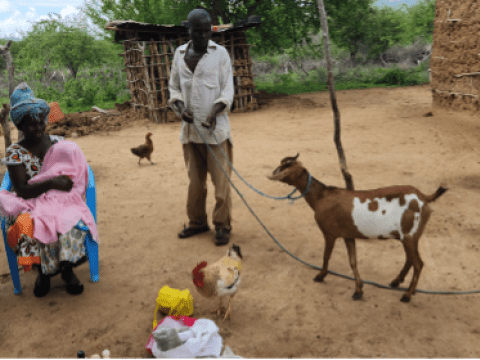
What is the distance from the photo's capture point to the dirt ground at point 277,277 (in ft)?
9.05

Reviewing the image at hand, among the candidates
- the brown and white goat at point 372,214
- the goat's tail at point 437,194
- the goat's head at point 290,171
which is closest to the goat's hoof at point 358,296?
the brown and white goat at point 372,214

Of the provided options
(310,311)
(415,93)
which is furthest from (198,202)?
(415,93)

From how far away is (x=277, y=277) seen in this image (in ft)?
11.9

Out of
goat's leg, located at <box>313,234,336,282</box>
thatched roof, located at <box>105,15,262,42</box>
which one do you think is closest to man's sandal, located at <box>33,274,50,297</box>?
goat's leg, located at <box>313,234,336,282</box>

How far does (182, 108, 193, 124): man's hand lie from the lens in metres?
3.99

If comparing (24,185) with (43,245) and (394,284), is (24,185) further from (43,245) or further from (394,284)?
(394,284)

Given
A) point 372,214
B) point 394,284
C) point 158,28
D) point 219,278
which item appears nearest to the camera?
point 219,278

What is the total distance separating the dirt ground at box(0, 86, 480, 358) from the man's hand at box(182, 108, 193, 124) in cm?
134

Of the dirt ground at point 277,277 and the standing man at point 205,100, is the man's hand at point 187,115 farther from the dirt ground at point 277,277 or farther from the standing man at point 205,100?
the dirt ground at point 277,277

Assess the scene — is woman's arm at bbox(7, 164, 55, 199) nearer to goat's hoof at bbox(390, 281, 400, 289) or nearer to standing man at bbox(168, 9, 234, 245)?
standing man at bbox(168, 9, 234, 245)

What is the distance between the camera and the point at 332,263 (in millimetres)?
3832

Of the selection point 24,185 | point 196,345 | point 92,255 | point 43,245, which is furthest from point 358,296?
point 24,185

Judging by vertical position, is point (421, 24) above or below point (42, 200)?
above

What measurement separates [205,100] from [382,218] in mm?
2103
